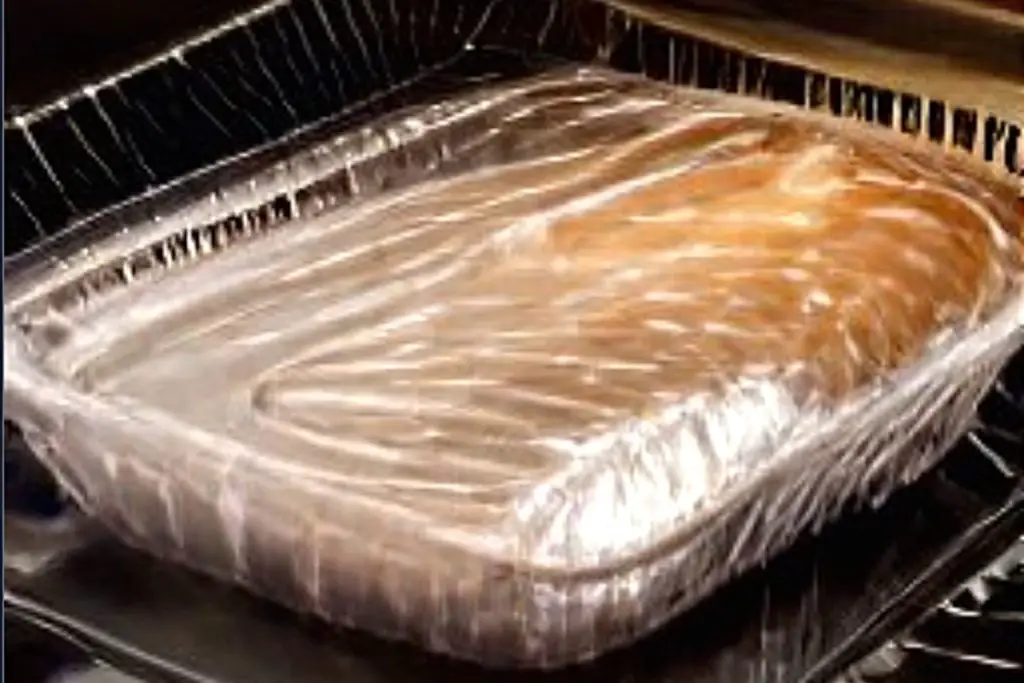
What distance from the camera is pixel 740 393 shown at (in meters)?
0.94

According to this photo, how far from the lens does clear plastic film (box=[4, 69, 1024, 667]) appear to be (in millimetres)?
874

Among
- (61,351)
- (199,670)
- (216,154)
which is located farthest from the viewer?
(216,154)

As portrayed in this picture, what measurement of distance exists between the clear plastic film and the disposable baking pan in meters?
0.02

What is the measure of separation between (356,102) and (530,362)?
31cm

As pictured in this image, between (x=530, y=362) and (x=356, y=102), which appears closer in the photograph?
(x=530, y=362)

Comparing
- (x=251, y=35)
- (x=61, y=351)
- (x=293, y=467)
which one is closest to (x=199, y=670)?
(x=293, y=467)

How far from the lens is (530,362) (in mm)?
972

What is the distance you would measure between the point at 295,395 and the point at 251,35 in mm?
302

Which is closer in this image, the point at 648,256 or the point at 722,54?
the point at 648,256

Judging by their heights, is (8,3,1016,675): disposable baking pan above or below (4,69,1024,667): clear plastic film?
Result: above

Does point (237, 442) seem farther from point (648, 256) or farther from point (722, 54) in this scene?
point (722, 54)

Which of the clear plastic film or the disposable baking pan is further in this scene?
the disposable baking pan

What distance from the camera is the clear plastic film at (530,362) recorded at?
87cm

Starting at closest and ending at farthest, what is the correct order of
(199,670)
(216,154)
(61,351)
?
(199,670) → (61,351) → (216,154)
